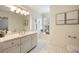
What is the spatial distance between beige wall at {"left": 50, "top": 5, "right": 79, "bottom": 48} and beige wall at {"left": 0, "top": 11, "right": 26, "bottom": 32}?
21.3 inches

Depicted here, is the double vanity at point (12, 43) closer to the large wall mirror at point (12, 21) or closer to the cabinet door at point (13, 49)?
the cabinet door at point (13, 49)

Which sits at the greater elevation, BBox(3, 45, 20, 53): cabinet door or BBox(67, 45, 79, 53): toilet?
BBox(67, 45, 79, 53): toilet

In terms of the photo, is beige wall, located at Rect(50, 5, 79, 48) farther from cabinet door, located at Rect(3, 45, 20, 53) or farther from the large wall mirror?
cabinet door, located at Rect(3, 45, 20, 53)

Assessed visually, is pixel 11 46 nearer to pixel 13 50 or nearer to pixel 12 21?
pixel 13 50

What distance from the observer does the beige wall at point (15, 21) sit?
1603mm

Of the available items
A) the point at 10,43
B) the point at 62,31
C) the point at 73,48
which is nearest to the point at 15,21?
the point at 10,43

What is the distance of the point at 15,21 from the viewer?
5.52ft

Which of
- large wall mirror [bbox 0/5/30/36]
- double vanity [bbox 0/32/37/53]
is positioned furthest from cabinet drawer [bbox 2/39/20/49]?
large wall mirror [bbox 0/5/30/36]

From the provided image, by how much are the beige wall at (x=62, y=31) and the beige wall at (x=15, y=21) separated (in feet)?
1.77

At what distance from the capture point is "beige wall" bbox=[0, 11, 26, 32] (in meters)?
1.60

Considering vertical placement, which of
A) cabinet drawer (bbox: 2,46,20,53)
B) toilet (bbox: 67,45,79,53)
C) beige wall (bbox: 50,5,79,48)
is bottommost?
cabinet drawer (bbox: 2,46,20,53)

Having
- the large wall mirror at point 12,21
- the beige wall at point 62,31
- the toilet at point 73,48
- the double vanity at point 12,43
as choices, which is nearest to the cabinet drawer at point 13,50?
the double vanity at point 12,43
